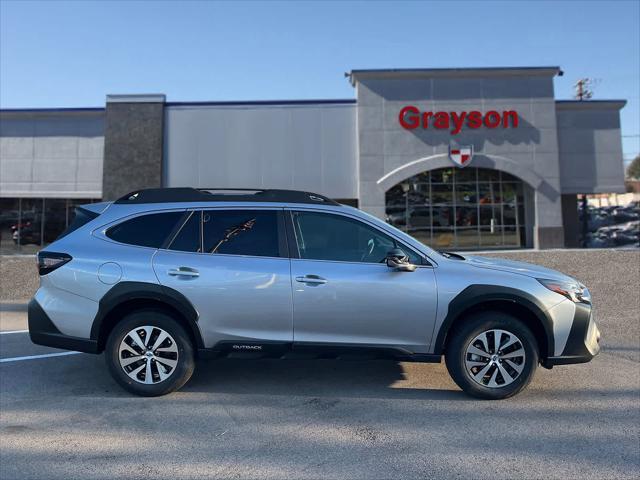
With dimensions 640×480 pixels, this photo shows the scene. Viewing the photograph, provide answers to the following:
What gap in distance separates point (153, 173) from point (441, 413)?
54.0 ft

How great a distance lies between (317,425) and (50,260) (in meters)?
2.91

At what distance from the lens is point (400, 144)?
18.4 meters

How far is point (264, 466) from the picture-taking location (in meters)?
3.31

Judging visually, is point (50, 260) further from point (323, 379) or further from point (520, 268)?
point (520, 268)

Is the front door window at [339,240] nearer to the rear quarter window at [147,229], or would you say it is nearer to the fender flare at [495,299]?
the fender flare at [495,299]

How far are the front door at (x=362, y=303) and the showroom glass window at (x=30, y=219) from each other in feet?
58.8

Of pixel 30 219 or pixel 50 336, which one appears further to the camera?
pixel 30 219

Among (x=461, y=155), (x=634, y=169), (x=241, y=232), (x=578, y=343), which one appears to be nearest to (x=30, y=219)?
(x=461, y=155)

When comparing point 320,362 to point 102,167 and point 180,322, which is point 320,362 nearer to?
point 180,322

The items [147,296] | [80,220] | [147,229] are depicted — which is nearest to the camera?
[147,296]

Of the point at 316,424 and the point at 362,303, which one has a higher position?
the point at 362,303

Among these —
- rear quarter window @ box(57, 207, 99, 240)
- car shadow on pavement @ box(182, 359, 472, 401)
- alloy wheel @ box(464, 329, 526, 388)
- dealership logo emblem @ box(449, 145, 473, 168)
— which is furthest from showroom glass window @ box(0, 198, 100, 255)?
alloy wheel @ box(464, 329, 526, 388)

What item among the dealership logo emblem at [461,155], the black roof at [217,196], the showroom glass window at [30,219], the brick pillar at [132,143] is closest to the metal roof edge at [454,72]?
the dealership logo emblem at [461,155]

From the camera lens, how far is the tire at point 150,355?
4.55m
